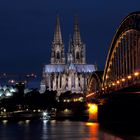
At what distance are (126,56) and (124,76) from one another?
603 cm

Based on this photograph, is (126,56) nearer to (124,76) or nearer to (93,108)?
(124,76)

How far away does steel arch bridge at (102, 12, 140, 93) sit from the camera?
249 ft

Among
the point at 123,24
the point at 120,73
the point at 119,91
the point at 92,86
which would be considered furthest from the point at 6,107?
the point at 119,91

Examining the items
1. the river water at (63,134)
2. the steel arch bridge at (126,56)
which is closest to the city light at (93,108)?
the steel arch bridge at (126,56)

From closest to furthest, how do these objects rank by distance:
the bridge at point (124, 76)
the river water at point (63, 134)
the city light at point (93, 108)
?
the river water at point (63, 134)
the bridge at point (124, 76)
the city light at point (93, 108)

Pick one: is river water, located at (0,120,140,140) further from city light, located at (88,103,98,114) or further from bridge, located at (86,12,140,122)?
city light, located at (88,103,98,114)

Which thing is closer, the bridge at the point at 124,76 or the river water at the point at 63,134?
the river water at the point at 63,134

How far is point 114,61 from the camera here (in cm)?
10594

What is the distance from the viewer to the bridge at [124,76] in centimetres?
7156

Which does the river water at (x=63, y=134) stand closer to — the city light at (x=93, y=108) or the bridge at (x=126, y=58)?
the bridge at (x=126, y=58)

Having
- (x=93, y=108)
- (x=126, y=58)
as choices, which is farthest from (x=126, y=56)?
(x=93, y=108)

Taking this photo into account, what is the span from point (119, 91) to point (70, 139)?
11.6 meters

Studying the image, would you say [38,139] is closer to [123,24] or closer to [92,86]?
[123,24]

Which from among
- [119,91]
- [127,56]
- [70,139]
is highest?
[127,56]
